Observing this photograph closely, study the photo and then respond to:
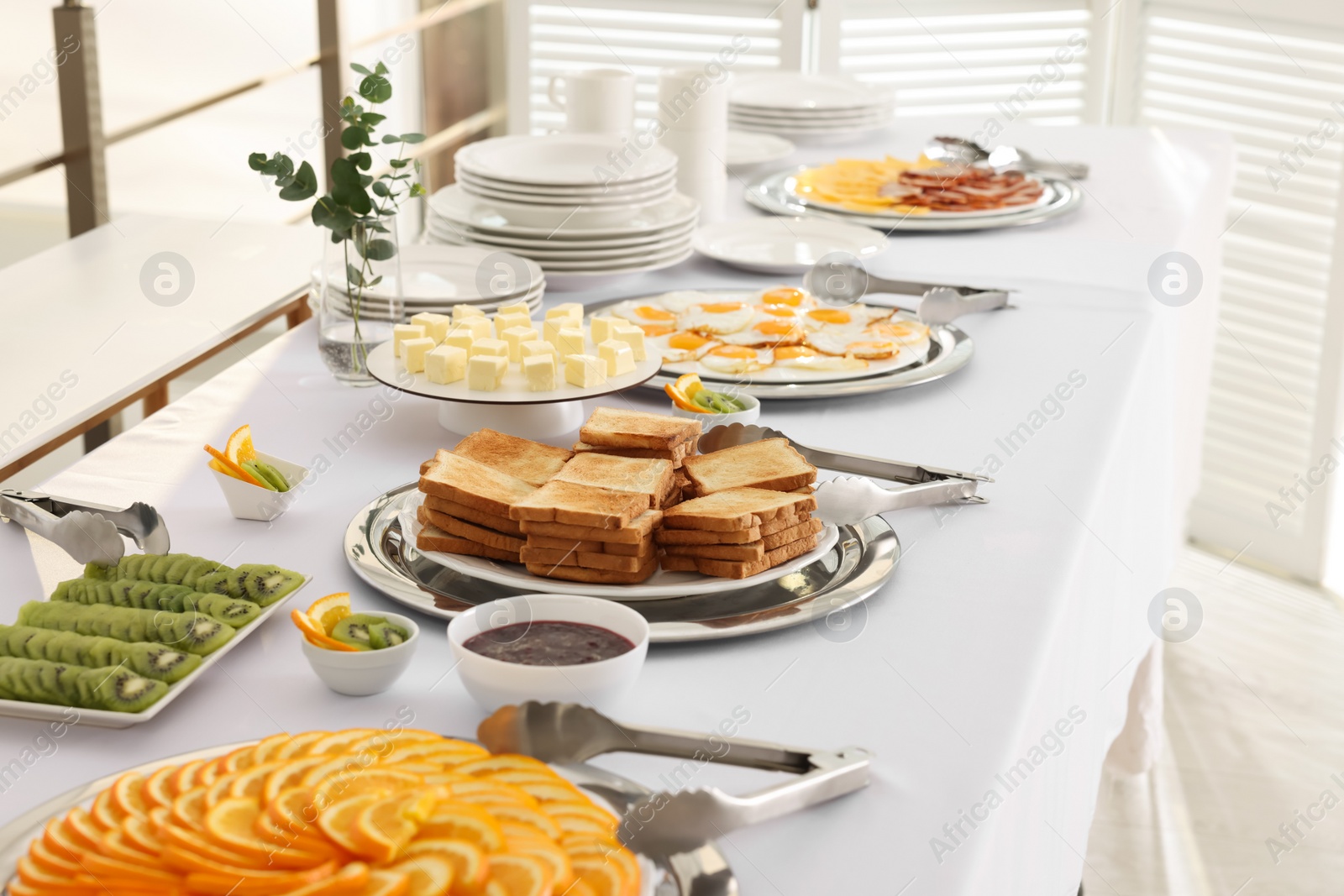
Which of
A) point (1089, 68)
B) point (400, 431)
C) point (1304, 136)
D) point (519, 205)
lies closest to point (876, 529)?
point (400, 431)

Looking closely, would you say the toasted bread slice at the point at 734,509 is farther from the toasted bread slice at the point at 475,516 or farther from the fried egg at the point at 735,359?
the fried egg at the point at 735,359

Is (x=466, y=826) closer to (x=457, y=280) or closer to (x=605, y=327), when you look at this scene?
(x=605, y=327)

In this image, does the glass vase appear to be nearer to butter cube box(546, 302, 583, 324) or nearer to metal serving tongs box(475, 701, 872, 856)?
butter cube box(546, 302, 583, 324)

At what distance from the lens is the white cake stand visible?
124cm

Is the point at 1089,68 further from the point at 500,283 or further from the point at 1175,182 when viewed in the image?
the point at 500,283

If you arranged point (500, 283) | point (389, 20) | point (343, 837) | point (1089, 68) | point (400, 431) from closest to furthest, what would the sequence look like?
point (343, 837), point (400, 431), point (500, 283), point (1089, 68), point (389, 20)

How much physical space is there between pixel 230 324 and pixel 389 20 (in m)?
4.91

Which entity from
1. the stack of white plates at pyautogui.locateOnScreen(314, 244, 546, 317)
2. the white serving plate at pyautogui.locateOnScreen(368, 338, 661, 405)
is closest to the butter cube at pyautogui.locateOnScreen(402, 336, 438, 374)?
the white serving plate at pyautogui.locateOnScreen(368, 338, 661, 405)

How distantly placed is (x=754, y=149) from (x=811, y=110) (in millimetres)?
241

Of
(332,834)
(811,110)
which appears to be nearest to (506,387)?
(332,834)

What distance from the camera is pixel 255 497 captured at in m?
1.13

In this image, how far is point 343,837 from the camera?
2.09 feet

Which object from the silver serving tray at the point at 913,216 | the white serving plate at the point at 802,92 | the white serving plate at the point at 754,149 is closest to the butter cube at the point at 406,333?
the silver serving tray at the point at 913,216

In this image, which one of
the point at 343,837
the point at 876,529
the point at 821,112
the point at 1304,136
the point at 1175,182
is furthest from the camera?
the point at 1304,136
